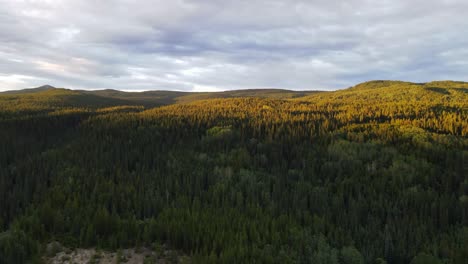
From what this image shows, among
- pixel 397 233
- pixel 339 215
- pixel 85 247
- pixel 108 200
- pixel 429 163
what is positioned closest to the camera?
pixel 85 247

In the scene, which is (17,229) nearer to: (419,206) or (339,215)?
(339,215)

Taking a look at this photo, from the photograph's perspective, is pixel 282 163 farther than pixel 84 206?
Yes

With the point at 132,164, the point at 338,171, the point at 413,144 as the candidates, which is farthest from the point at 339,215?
the point at 132,164

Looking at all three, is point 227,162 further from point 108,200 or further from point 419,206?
point 419,206

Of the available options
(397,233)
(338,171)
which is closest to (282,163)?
(338,171)

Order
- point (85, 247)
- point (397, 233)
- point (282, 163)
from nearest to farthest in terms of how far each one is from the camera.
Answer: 1. point (85, 247)
2. point (397, 233)
3. point (282, 163)

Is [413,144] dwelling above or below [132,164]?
above
